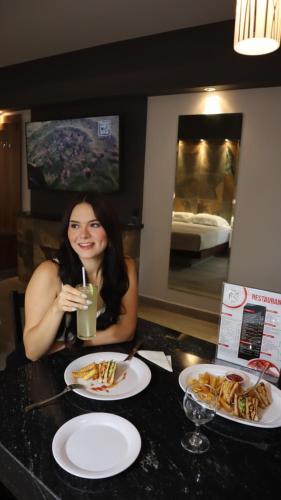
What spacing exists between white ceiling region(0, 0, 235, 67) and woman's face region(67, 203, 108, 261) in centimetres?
195

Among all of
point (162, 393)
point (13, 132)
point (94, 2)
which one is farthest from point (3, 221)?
point (162, 393)

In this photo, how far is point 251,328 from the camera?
117cm

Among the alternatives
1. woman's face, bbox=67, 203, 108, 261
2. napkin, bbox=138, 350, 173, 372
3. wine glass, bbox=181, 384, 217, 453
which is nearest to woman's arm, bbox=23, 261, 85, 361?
woman's face, bbox=67, 203, 108, 261

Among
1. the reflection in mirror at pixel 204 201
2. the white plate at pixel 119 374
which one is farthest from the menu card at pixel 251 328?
the reflection in mirror at pixel 204 201

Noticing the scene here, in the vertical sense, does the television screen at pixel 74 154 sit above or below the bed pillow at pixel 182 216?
above

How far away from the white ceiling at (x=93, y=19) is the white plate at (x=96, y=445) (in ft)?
8.95

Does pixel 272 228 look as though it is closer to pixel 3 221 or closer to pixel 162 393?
pixel 162 393

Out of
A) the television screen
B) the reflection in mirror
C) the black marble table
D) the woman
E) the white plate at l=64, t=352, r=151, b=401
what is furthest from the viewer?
the television screen

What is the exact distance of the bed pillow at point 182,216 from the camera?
3.78 m

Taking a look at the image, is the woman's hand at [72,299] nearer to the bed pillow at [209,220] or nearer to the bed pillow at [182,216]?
the bed pillow at [209,220]

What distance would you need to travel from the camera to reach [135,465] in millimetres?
779

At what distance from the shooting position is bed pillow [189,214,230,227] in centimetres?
359

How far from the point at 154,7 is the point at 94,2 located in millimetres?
442

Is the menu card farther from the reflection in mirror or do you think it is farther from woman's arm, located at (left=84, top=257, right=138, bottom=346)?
the reflection in mirror
